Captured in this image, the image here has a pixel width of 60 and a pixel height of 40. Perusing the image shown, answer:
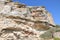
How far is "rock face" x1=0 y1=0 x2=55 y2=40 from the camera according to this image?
15.9m

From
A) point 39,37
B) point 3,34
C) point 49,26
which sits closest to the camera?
point 3,34

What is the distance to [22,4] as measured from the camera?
20.0 m

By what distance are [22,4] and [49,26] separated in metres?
3.87

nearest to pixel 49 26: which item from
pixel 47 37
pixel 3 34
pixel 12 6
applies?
pixel 47 37

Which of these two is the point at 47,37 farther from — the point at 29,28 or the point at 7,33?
the point at 7,33

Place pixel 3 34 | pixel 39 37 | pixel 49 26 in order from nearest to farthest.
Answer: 1. pixel 3 34
2. pixel 39 37
3. pixel 49 26

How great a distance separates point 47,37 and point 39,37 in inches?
42.4

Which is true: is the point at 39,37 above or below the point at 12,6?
below

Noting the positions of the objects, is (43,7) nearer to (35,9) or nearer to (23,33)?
(35,9)

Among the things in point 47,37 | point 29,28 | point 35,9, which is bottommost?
point 47,37

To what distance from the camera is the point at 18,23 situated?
1677 centimetres

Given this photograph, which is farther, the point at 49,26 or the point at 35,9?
the point at 35,9

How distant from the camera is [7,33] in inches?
619

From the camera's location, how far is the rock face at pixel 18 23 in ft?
52.1
